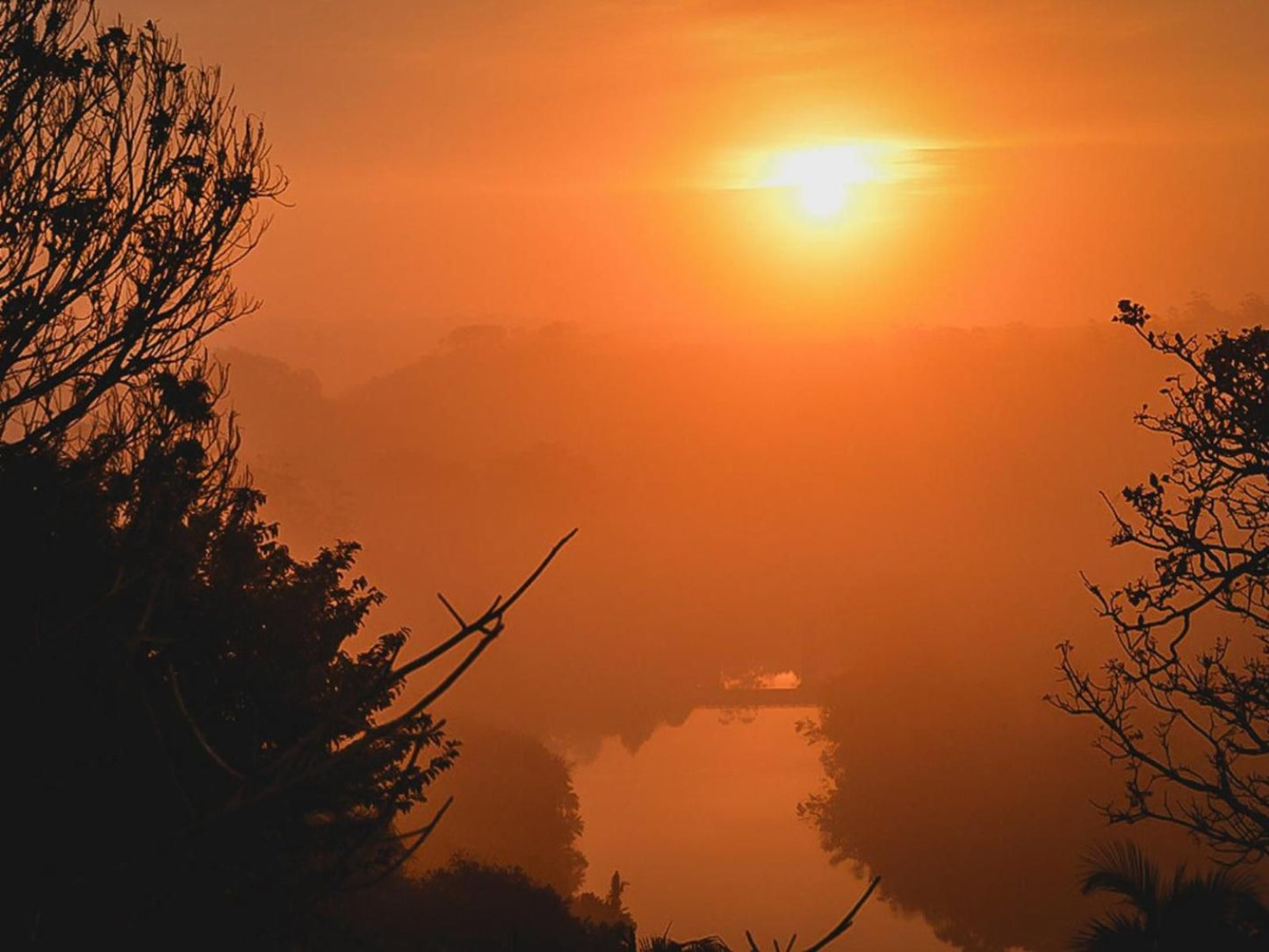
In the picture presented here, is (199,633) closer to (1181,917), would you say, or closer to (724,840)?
(1181,917)

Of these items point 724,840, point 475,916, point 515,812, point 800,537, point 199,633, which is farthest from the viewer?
point 800,537

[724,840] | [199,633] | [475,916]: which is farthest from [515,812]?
Answer: [199,633]

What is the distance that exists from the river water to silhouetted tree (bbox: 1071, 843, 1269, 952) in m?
29.9

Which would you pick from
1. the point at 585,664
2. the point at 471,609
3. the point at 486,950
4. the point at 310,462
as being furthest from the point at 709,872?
the point at 310,462

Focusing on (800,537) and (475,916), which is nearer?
(475,916)

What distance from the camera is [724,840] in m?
64.1

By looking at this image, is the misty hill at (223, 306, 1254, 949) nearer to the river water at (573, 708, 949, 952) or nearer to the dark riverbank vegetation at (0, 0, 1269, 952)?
the river water at (573, 708, 949, 952)

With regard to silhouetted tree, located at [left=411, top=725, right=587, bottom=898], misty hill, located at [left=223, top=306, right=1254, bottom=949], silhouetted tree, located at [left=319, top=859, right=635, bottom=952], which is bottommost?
silhouetted tree, located at [left=319, top=859, right=635, bottom=952]

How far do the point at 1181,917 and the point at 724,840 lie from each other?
183 ft

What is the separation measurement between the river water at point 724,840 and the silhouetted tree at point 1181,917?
2995 centimetres

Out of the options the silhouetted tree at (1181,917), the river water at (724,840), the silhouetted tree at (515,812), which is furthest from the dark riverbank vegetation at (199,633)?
the river water at (724,840)

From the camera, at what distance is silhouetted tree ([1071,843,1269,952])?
33.2 feet

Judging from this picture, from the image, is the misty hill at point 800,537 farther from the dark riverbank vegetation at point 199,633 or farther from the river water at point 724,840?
the dark riverbank vegetation at point 199,633

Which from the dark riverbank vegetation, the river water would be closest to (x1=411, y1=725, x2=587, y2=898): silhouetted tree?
the river water
